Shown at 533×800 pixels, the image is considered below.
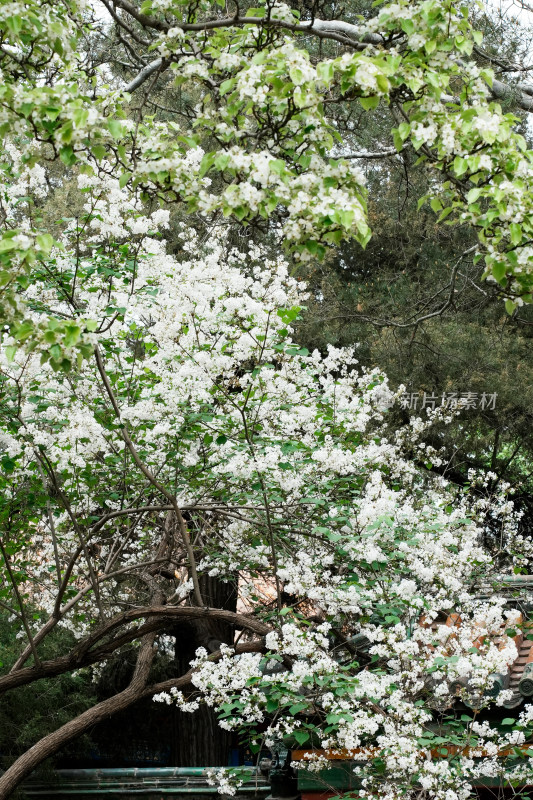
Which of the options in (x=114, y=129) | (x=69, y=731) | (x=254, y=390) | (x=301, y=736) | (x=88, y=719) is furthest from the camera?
(x=88, y=719)

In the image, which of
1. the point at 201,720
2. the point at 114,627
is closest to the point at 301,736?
the point at 114,627

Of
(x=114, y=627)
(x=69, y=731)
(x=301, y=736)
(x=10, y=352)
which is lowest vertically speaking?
(x=301, y=736)

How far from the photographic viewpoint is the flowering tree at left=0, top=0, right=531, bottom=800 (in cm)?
323

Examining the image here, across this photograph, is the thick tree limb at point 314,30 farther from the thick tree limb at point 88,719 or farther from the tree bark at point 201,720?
the tree bark at point 201,720

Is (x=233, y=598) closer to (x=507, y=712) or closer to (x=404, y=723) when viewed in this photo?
Result: (x=507, y=712)

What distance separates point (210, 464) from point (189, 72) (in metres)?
2.98

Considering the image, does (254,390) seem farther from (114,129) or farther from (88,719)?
(88,719)

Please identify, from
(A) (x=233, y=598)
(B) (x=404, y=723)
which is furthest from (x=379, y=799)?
(A) (x=233, y=598)

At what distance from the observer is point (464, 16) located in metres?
3.52

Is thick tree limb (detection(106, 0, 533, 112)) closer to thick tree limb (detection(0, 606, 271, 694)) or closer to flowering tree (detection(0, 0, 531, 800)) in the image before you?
flowering tree (detection(0, 0, 531, 800))

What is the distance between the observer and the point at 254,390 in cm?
543

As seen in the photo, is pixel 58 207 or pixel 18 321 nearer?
pixel 18 321

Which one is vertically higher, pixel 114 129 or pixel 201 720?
pixel 114 129

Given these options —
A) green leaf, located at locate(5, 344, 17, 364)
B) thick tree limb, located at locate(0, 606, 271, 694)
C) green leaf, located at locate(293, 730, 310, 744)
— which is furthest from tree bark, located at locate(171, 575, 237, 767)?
green leaf, located at locate(5, 344, 17, 364)
